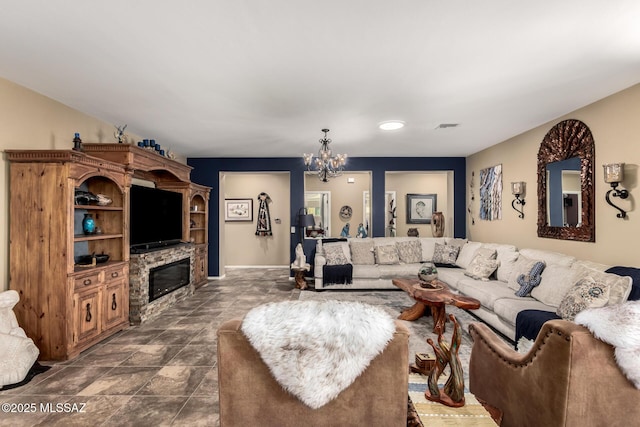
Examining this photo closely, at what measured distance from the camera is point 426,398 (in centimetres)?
149

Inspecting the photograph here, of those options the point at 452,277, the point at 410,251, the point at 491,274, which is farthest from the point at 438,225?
the point at 491,274

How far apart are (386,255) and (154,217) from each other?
3879mm

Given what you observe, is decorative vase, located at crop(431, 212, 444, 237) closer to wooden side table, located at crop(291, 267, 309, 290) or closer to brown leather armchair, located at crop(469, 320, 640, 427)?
wooden side table, located at crop(291, 267, 309, 290)

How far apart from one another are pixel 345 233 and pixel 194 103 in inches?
168

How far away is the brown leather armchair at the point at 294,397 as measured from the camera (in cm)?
124

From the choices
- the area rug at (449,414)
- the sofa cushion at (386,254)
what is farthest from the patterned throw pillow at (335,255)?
the area rug at (449,414)

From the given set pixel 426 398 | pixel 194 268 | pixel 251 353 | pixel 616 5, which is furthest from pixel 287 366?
pixel 194 268

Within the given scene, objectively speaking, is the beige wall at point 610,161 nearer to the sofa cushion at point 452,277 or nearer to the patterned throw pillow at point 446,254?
the sofa cushion at point 452,277

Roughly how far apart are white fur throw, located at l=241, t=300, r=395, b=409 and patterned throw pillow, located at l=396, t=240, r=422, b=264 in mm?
4734

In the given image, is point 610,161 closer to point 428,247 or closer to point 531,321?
point 531,321

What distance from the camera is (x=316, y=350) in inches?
46.9

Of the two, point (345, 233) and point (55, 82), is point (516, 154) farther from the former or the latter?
point (55, 82)

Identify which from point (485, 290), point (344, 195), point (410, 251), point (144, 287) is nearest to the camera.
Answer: point (485, 290)

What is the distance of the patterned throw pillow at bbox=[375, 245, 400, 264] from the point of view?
18.6 feet
